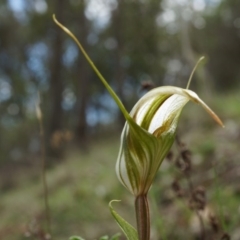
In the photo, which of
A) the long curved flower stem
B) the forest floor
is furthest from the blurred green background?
the long curved flower stem

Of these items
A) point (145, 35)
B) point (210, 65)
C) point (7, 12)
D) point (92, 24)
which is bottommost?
point (210, 65)

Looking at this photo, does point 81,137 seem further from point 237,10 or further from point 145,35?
point 237,10

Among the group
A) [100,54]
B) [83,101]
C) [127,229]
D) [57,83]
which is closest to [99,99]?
[100,54]

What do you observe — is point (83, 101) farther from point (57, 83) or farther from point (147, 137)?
point (147, 137)

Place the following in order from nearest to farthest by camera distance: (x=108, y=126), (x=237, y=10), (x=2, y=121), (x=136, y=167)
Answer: (x=136, y=167), (x=108, y=126), (x=237, y=10), (x=2, y=121)

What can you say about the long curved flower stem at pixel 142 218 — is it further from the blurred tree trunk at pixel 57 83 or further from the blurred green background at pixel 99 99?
the blurred tree trunk at pixel 57 83

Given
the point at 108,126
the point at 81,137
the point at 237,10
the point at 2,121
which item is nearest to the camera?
the point at 81,137

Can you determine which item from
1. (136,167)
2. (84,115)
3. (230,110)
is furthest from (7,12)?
(136,167)

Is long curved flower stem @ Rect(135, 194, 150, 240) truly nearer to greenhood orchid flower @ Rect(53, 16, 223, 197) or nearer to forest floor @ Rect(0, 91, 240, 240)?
greenhood orchid flower @ Rect(53, 16, 223, 197)
